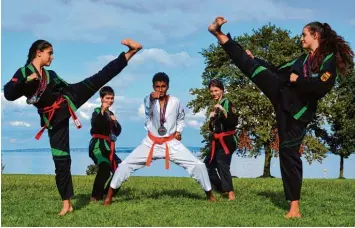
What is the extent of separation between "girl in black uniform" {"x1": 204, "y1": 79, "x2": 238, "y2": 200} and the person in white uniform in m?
0.88

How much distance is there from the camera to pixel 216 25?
693 centimetres

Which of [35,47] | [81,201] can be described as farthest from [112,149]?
[35,47]

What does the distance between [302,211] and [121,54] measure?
12.0 feet

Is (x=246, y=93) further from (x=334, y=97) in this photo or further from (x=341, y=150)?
(x=341, y=150)

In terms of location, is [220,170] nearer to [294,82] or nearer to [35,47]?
[294,82]

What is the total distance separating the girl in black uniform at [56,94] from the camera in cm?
691

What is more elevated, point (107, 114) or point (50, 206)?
point (107, 114)

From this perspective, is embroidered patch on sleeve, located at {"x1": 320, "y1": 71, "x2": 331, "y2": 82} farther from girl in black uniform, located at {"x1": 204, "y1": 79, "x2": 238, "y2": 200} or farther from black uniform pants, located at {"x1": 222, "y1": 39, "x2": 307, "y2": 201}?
girl in black uniform, located at {"x1": 204, "y1": 79, "x2": 238, "y2": 200}

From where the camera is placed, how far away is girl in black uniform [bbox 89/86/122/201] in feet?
28.5

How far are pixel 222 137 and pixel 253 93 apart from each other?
2467 centimetres

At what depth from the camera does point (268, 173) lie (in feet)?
116

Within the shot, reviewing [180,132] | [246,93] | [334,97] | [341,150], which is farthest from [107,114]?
[341,150]

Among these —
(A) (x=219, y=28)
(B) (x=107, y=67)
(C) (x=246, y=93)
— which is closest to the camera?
(A) (x=219, y=28)

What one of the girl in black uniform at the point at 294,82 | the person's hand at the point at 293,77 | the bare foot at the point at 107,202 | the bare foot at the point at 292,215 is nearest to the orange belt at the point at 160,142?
the bare foot at the point at 107,202
